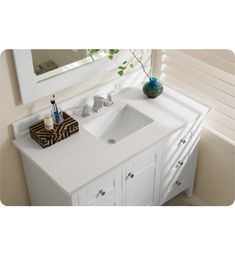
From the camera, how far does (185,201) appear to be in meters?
3.34

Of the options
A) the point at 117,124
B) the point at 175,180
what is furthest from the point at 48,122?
the point at 175,180

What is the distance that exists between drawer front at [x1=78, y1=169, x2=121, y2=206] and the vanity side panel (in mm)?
98

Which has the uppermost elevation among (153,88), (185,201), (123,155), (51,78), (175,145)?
(51,78)

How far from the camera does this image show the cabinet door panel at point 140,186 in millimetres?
2662

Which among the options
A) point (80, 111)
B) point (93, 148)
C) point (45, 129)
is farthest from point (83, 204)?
point (80, 111)

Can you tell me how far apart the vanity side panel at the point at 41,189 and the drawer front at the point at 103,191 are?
0.32ft

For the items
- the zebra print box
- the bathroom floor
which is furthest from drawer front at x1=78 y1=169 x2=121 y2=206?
the bathroom floor

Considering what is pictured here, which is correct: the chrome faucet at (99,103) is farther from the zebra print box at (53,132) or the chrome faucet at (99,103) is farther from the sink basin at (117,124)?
the zebra print box at (53,132)

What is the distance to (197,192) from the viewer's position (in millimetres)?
3383

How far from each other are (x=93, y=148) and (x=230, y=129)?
3.20 feet

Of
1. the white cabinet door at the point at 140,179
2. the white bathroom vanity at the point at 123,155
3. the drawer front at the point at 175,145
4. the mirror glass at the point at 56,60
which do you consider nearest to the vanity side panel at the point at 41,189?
the white bathroom vanity at the point at 123,155

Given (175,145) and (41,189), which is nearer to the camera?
(41,189)

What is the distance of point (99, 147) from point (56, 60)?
0.57 meters

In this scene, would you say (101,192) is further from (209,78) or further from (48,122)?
(209,78)
